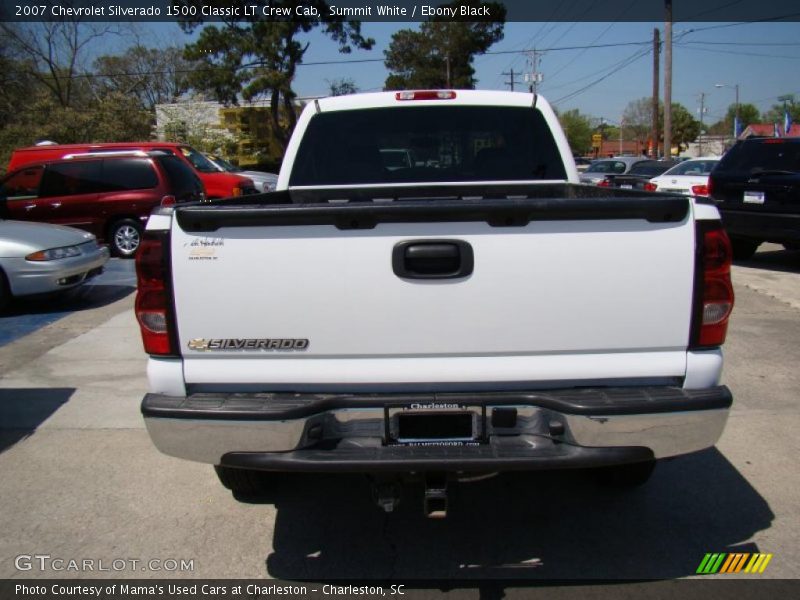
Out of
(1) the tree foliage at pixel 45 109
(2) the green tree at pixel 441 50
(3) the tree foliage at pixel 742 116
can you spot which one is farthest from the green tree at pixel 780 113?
(1) the tree foliage at pixel 45 109

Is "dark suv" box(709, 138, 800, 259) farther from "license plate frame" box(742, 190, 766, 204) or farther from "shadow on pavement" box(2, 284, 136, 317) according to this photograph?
"shadow on pavement" box(2, 284, 136, 317)

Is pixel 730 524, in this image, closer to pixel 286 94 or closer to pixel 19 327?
pixel 19 327

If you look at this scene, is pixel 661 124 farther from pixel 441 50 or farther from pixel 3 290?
pixel 3 290

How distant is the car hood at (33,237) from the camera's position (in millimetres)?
8234

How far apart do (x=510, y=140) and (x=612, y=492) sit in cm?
234

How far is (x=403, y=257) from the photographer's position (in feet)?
8.68

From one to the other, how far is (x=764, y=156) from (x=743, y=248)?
1839mm

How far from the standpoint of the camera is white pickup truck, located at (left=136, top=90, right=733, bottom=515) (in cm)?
262

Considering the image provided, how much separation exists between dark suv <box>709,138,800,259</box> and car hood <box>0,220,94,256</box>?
27.0 feet

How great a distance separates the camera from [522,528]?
3.48 m

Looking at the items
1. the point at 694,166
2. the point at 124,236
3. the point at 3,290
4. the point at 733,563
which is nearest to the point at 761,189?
the point at 694,166

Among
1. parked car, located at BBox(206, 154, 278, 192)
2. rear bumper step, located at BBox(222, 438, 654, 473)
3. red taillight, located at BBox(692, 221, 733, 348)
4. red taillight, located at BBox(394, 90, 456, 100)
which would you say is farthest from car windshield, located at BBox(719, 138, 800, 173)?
parked car, located at BBox(206, 154, 278, 192)

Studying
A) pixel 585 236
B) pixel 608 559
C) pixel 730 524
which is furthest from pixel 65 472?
pixel 730 524

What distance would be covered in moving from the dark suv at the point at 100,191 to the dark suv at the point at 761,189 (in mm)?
8729
